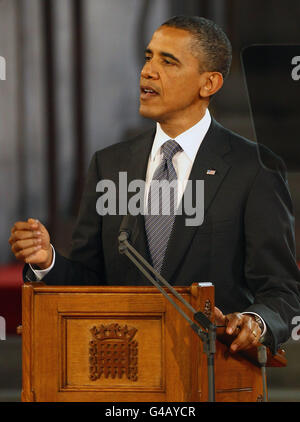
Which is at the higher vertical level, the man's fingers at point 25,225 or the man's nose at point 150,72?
the man's nose at point 150,72

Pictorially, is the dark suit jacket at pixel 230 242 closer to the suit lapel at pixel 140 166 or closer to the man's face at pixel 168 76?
the suit lapel at pixel 140 166

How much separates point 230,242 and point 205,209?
0.36ft

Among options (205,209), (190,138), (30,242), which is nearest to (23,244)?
(30,242)

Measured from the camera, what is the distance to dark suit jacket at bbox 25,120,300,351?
228 centimetres

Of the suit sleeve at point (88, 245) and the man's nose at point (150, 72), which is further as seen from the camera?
the suit sleeve at point (88, 245)

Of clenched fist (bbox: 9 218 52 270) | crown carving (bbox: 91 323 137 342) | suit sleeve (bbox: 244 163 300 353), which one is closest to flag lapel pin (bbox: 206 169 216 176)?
suit sleeve (bbox: 244 163 300 353)

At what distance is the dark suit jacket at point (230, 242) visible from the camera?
2.28m

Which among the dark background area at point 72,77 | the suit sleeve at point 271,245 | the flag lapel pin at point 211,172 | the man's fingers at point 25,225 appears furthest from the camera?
the dark background area at point 72,77

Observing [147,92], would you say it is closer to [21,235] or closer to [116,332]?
[21,235]

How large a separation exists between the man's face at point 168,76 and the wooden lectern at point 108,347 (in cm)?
63

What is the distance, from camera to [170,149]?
2.41 m

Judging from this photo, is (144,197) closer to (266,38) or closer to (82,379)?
(82,379)

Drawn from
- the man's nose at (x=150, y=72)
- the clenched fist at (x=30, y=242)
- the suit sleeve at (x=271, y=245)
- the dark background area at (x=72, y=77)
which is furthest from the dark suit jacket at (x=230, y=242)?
the dark background area at (x=72, y=77)

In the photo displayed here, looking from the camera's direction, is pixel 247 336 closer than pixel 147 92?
Yes
